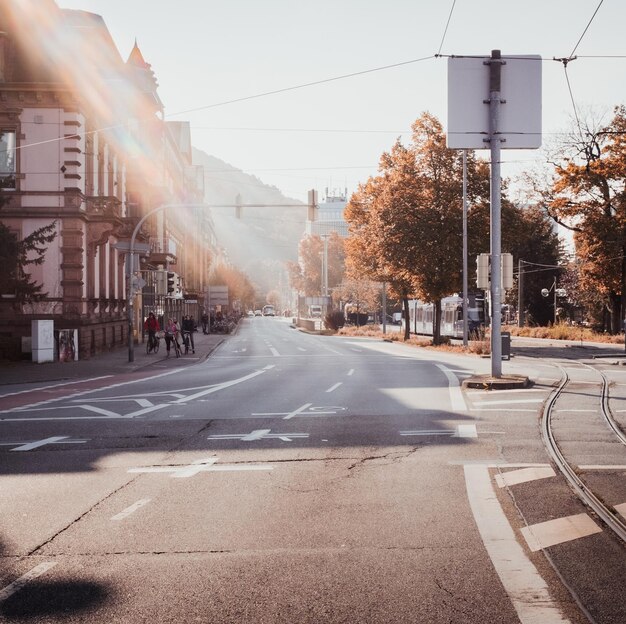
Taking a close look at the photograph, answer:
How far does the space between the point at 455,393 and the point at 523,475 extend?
9.04 metres

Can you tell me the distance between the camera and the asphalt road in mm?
4605

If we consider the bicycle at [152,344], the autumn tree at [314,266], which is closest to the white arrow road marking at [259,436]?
the bicycle at [152,344]

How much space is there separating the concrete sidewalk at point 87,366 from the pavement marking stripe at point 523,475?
16839 millimetres

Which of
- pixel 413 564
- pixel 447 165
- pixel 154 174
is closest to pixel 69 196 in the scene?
pixel 447 165

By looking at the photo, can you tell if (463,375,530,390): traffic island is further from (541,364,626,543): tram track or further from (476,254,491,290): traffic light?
(476,254,491,290): traffic light

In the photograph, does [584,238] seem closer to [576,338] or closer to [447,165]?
[576,338]

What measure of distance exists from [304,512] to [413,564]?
167 cm

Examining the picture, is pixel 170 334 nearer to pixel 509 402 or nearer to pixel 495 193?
pixel 495 193

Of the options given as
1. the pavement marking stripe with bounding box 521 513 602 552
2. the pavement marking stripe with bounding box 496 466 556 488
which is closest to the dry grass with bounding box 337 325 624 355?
the pavement marking stripe with bounding box 496 466 556 488

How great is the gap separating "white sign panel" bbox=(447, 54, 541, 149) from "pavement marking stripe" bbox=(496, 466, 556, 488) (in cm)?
1098

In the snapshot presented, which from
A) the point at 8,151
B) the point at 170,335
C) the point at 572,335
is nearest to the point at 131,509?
the point at 8,151

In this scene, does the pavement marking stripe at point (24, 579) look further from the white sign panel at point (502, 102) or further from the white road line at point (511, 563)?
the white sign panel at point (502, 102)

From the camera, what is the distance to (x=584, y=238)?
1802 inches

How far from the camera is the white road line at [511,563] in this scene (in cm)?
444
